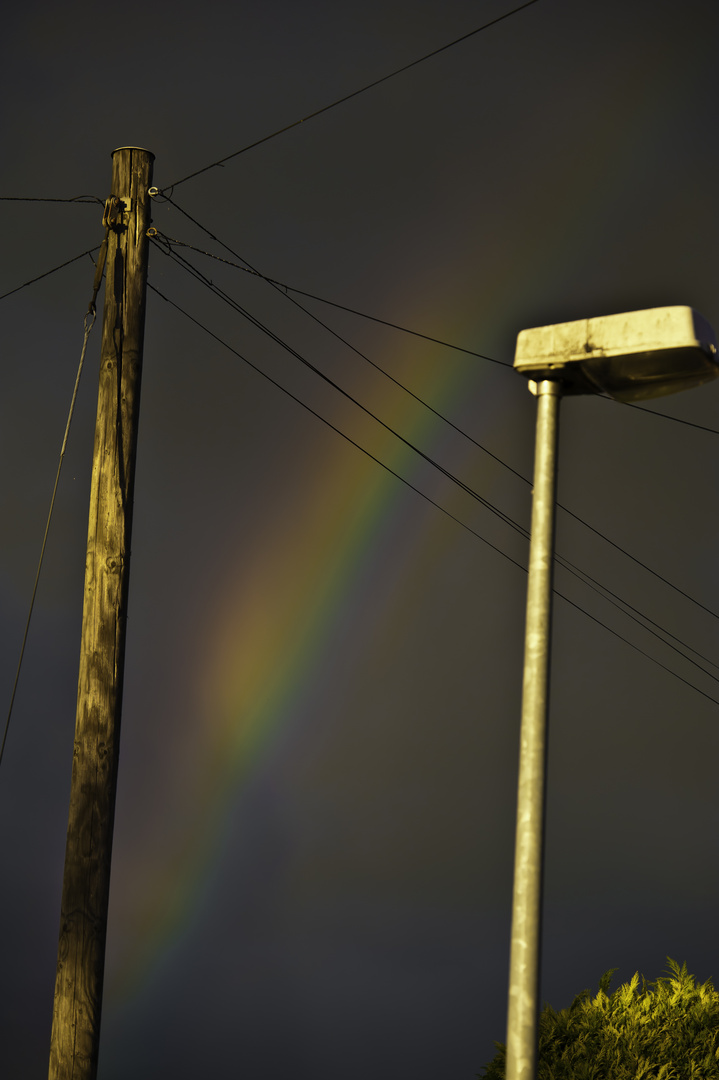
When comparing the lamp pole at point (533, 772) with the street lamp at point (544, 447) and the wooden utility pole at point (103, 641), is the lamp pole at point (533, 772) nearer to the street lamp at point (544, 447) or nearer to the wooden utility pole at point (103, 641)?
the street lamp at point (544, 447)

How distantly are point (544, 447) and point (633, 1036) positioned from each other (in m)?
6.13

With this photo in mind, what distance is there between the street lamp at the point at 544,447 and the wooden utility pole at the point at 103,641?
148 inches

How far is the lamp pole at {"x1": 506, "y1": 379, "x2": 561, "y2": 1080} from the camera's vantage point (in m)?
4.20

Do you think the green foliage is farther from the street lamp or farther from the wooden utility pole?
the street lamp

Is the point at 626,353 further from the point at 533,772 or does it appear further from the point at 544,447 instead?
the point at 533,772

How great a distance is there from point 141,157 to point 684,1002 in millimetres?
8376

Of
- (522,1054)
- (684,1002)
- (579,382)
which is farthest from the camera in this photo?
(684,1002)

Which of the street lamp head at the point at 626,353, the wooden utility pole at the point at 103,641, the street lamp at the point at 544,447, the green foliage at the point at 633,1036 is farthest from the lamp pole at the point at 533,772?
the green foliage at the point at 633,1036

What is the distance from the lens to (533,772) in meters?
4.35

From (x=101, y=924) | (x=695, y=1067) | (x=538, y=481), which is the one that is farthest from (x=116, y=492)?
(x=695, y=1067)

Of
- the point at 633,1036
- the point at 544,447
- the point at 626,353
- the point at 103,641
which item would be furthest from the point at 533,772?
the point at 633,1036

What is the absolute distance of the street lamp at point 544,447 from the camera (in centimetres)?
424

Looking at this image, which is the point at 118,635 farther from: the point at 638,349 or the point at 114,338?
the point at 638,349

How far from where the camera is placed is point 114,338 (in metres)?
7.97
